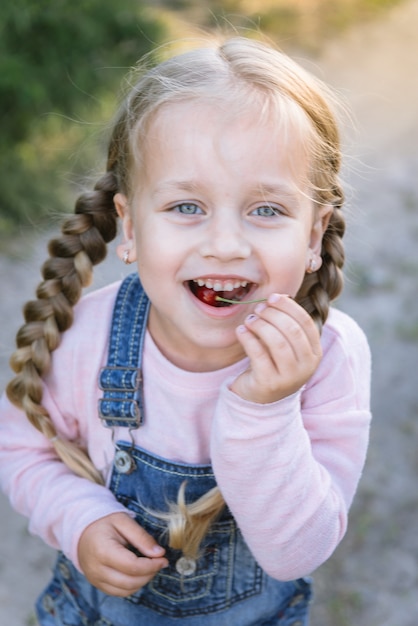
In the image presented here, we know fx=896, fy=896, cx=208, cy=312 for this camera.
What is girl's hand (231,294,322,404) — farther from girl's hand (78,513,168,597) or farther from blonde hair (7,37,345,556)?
girl's hand (78,513,168,597)

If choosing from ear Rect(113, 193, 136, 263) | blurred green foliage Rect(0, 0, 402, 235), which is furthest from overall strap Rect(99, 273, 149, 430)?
blurred green foliage Rect(0, 0, 402, 235)

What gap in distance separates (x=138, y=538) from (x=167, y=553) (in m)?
0.14

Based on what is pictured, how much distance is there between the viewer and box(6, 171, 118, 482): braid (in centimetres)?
→ 171

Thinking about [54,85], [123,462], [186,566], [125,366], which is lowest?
[186,566]

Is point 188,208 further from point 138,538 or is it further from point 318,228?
point 138,538

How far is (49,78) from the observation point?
4.05 m

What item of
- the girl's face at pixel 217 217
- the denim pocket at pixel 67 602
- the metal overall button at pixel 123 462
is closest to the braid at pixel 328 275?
the girl's face at pixel 217 217

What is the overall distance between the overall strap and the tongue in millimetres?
239

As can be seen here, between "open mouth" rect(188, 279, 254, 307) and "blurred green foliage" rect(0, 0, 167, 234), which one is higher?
"blurred green foliage" rect(0, 0, 167, 234)

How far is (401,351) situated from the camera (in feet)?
11.3

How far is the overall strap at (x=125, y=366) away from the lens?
5.48 ft

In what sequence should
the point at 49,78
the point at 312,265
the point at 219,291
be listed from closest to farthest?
the point at 219,291, the point at 312,265, the point at 49,78

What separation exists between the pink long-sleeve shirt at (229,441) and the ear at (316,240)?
15cm

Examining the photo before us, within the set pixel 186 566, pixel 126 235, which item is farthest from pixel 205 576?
pixel 126 235
